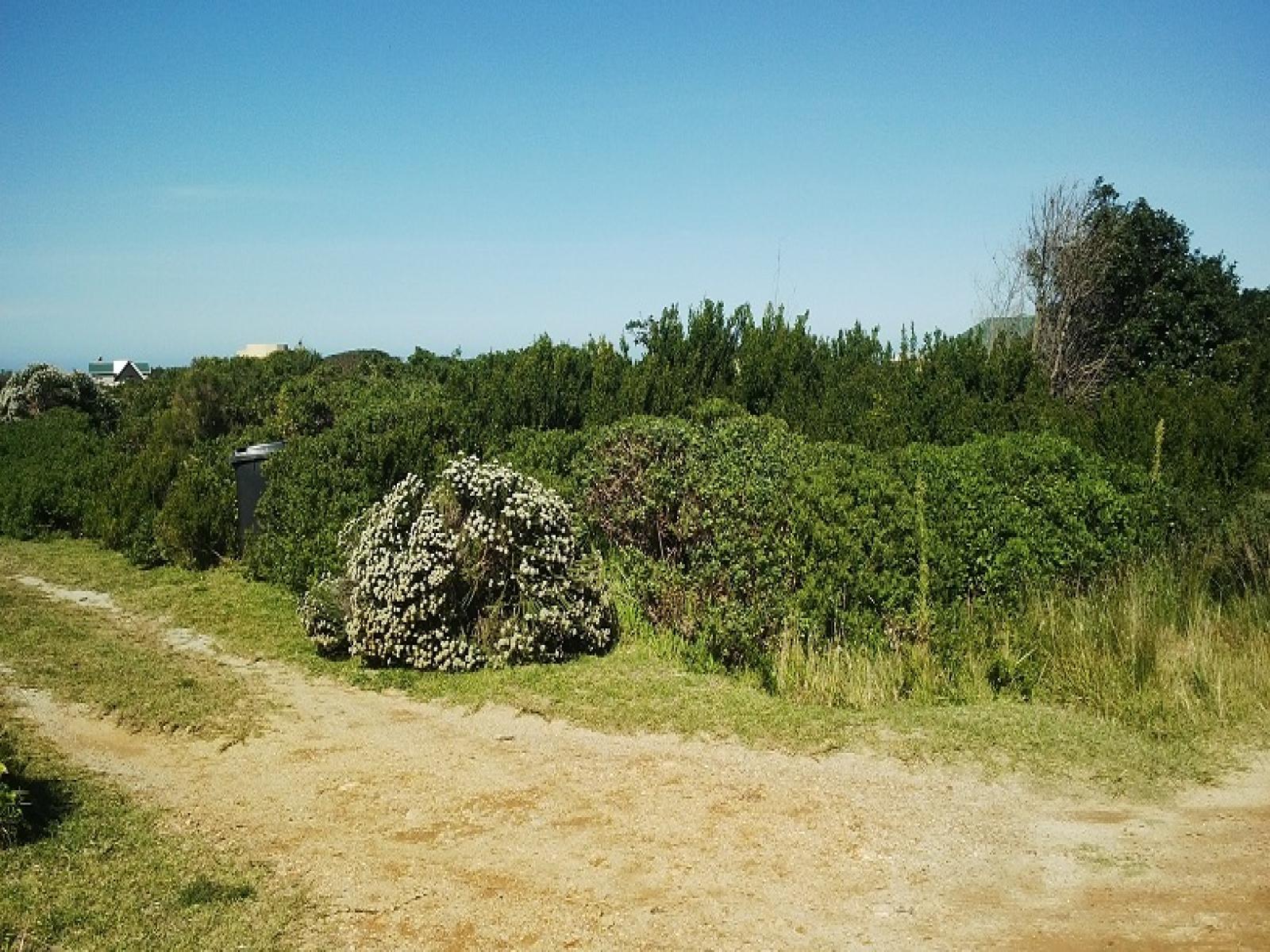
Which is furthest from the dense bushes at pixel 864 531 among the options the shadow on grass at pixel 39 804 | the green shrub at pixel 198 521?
the green shrub at pixel 198 521

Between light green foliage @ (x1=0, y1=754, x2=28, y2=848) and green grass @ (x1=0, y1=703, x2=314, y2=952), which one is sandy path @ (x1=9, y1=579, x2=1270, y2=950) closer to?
green grass @ (x1=0, y1=703, x2=314, y2=952)

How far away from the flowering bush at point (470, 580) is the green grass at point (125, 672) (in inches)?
42.9

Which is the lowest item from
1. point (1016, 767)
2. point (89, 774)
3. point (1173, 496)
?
point (89, 774)

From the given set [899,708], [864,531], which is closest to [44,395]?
[864,531]

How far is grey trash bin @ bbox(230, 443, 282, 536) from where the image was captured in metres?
11.6

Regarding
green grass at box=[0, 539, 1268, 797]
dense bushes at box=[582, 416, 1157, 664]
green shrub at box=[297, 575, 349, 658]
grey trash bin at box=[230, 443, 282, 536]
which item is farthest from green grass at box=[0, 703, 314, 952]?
grey trash bin at box=[230, 443, 282, 536]

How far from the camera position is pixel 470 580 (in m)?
7.66

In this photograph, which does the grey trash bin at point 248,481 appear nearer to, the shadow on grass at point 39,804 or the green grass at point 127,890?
the shadow on grass at point 39,804

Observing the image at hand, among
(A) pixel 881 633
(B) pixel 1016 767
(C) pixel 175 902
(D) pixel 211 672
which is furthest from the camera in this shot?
(D) pixel 211 672

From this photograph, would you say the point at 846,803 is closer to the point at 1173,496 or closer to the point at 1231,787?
the point at 1231,787

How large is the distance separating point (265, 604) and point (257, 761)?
13.5ft

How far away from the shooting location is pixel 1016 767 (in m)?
5.68

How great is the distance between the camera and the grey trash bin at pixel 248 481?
11562 mm

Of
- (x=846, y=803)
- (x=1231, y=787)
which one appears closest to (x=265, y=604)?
(x=846, y=803)
